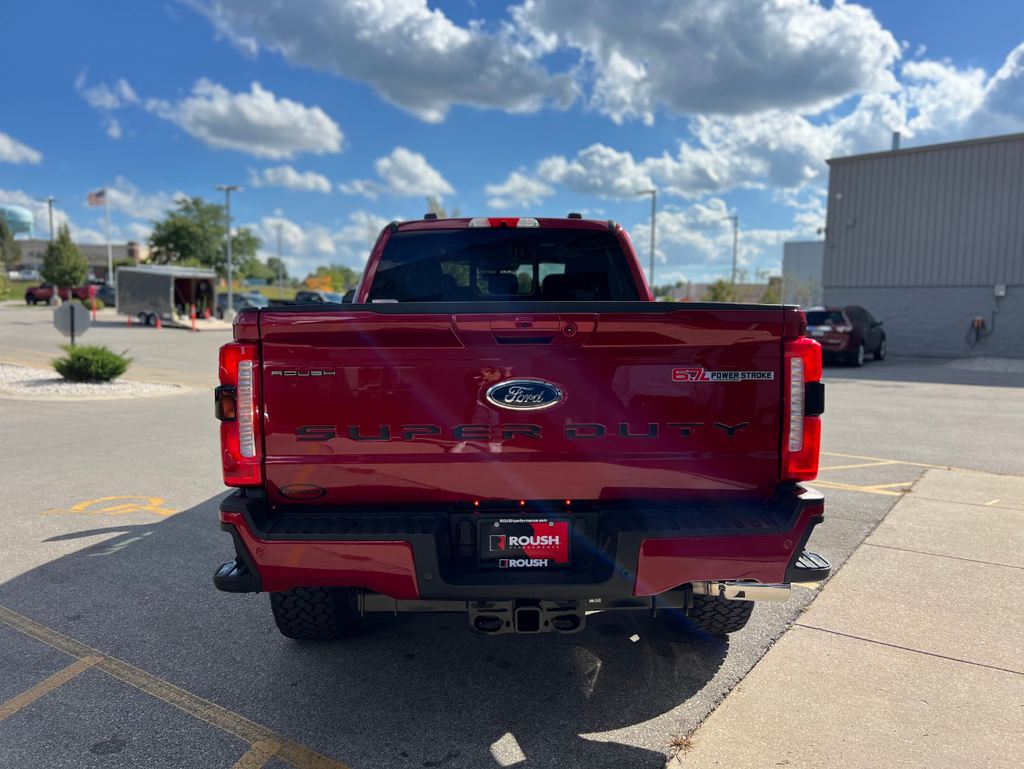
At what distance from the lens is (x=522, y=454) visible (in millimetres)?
2787

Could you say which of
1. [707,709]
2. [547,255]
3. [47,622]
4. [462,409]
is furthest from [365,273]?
[707,709]

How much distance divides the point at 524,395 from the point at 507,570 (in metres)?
0.68

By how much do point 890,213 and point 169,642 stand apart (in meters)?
28.3

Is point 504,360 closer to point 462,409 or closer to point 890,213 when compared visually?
point 462,409

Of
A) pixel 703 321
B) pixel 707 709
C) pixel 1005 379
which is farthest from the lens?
pixel 1005 379

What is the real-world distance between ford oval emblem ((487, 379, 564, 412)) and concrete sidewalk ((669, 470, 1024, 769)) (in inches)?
55.4

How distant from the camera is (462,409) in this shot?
2.76 meters

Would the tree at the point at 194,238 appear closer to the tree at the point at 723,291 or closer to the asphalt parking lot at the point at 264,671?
the tree at the point at 723,291

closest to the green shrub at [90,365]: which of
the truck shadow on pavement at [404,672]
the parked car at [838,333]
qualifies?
the truck shadow on pavement at [404,672]

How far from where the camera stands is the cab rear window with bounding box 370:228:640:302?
14.8 ft

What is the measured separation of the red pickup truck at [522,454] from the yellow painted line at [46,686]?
1116 millimetres

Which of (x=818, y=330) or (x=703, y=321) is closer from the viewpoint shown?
(x=703, y=321)

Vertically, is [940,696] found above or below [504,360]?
below

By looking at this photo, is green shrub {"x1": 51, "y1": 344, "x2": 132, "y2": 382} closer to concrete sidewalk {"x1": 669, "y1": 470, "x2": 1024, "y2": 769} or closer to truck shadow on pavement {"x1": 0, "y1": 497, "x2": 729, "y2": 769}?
truck shadow on pavement {"x1": 0, "y1": 497, "x2": 729, "y2": 769}
